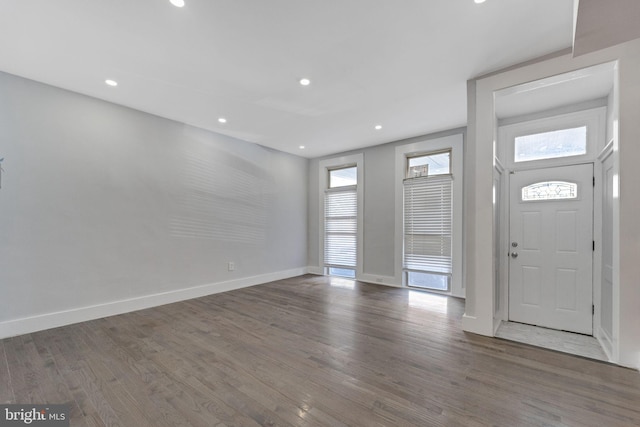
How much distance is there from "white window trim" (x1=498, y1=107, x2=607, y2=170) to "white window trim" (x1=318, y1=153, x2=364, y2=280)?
269 cm

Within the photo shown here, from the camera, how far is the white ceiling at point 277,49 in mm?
2027

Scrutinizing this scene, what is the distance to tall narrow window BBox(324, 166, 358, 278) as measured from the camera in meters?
5.90

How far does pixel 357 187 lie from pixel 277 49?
362 cm

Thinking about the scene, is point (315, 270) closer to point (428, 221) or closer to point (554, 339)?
point (428, 221)

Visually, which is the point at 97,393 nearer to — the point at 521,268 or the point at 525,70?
the point at 521,268

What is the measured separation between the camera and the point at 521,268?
133 inches

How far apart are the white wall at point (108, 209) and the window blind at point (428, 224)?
3.08m

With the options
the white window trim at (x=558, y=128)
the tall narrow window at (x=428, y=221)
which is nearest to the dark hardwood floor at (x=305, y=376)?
the tall narrow window at (x=428, y=221)

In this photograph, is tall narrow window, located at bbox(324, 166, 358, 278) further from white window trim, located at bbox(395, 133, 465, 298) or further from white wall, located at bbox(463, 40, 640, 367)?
white wall, located at bbox(463, 40, 640, 367)

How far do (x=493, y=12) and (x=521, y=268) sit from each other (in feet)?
9.63

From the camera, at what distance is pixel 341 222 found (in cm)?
612

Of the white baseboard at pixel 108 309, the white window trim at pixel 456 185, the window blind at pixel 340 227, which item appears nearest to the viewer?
the white baseboard at pixel 108 309

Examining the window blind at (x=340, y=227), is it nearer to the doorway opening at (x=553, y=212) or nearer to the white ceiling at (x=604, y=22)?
the doorway opening at (x=553, y=212)

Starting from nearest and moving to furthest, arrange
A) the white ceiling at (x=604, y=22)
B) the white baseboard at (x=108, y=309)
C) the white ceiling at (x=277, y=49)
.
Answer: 1. the white ceiling at (x=604, y=22)
2. the white ceiling at (x=277, y=49)
3. the white baseboard at (x=108, y=309)
